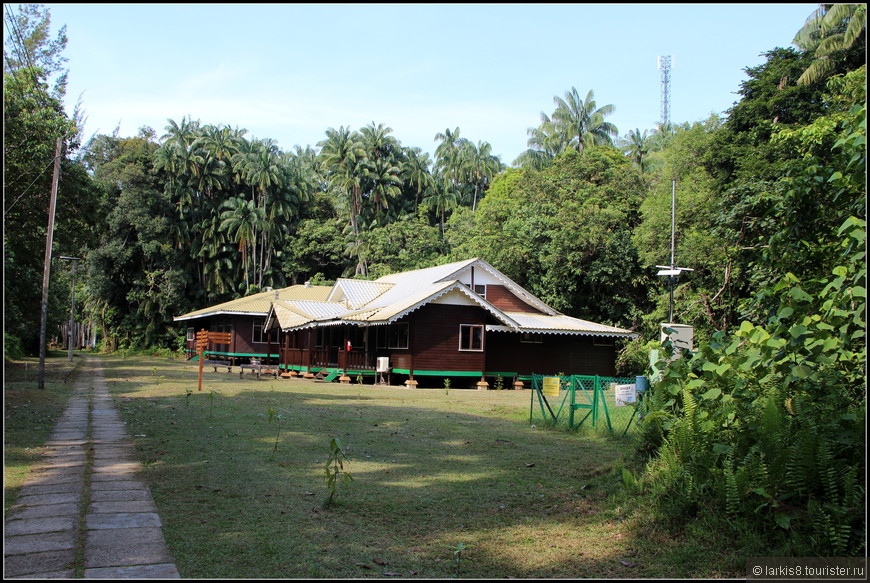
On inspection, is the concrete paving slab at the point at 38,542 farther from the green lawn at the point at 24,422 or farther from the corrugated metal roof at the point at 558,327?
the corrugated metal roof at the point at 558,327

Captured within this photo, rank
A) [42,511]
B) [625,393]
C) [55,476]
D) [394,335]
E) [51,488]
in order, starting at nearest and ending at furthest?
[42,511] < [51,488] < [55,476] < [625,393] < [394,335]

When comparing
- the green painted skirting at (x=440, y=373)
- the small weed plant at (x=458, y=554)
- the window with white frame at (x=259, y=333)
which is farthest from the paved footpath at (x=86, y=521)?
the window with white frame at (x=259, y=333)

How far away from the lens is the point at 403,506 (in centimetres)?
689

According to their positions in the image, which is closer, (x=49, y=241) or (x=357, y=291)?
(x=49, y=241)

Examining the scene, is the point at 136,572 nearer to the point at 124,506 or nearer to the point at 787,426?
the point at 124,506

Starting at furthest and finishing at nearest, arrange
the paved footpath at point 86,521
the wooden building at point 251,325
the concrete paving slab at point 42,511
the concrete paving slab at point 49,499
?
the wooden building at point 251,325
the concrete paving slab at point 49,499
the concrete paving slab at point 42,511
the paved footpath at point 86,521

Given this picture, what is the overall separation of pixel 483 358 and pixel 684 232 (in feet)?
39.6

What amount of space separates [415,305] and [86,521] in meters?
21.8

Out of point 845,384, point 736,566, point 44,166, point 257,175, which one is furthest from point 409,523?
point 257,175

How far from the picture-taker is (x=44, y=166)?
2162cm

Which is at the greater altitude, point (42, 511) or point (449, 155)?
point (449, 155)

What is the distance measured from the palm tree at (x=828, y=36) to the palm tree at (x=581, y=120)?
94.1ft

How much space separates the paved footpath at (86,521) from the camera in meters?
4.79

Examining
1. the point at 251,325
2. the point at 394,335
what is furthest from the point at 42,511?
the point at 251,325
